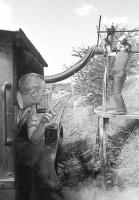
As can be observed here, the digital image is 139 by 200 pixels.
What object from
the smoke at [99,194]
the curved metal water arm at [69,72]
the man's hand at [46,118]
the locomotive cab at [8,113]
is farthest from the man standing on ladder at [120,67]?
the locomotive cab at [8,113]

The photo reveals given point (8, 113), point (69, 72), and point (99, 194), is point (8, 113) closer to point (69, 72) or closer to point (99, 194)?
point (69, 72)

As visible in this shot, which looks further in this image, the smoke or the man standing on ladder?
the man standing on ladder

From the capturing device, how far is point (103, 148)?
23.2ft

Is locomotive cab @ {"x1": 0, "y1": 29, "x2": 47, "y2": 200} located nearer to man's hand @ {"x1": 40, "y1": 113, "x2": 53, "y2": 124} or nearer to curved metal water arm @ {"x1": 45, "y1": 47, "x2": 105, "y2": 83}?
man's hand @ {"x1": 40, "y1": 113, "x2": 53, "y2": 124}

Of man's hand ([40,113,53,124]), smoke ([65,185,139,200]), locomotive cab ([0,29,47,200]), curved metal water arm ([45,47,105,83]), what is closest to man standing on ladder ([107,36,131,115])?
curved metal water arm ([45,47,105,83])

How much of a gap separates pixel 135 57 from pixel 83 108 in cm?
367

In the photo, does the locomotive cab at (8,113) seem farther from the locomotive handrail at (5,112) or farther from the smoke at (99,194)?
the smoke at (99,194)

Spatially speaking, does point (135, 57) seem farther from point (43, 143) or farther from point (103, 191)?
point (43, 143)

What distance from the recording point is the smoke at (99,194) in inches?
241

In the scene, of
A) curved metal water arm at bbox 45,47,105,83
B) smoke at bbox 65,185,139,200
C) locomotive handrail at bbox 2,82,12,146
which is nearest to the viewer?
locomotive handrail at bbox 2,82,12,146

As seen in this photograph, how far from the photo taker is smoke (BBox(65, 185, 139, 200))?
611 centimetres

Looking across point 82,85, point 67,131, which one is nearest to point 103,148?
point 67,131

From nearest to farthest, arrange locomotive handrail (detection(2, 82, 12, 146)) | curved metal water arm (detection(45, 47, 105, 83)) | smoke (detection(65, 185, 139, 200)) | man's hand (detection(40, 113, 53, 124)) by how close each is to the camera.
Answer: locomotive handrail (detection(2, 82, 12, 146)) → man's hand (detection(40, 113, 53, 124)) → smoke (detection(65, 185, 139, 200)) → curved metal water arm (detection(45, 47, 105, 83))

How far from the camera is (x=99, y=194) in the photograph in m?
6.53
